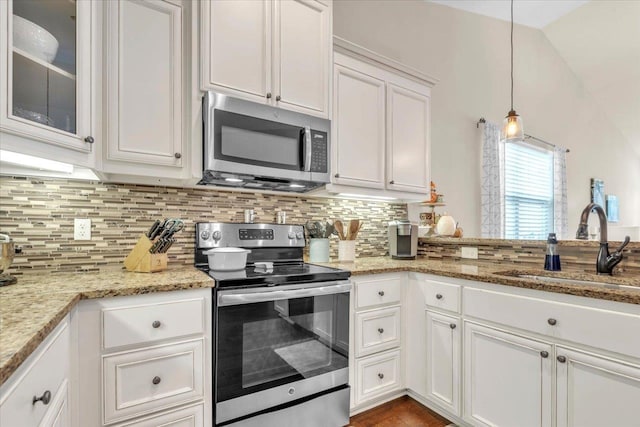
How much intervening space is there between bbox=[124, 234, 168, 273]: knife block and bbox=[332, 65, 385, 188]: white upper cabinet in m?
1.14

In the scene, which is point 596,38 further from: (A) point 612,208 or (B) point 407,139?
(B) point 407,139

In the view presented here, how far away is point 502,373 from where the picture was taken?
5.13 ft

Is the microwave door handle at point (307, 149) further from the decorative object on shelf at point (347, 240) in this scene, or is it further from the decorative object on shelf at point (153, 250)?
the decorative object on shelf at point (153, 250)

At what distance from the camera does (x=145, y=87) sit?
1.57m

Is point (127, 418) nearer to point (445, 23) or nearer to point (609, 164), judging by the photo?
point (445, 23)

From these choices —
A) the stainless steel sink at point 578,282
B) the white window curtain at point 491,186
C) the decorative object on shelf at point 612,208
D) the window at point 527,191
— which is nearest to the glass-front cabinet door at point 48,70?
the stainless steel sink at point 578,282

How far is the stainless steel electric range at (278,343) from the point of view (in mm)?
1450

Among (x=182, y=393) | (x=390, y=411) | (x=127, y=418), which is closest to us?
(x=127, y=418)

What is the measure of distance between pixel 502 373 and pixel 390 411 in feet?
2.47

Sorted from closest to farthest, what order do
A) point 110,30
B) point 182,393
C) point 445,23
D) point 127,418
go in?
point 127,418
point 182,393
point 110,30
point 445,23

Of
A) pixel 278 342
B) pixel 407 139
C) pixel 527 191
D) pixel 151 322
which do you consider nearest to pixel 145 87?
pixel 151 322

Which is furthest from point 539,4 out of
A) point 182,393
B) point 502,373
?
point 182,393

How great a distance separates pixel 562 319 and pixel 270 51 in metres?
1.94

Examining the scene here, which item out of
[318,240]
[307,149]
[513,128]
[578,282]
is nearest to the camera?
[578,282]
